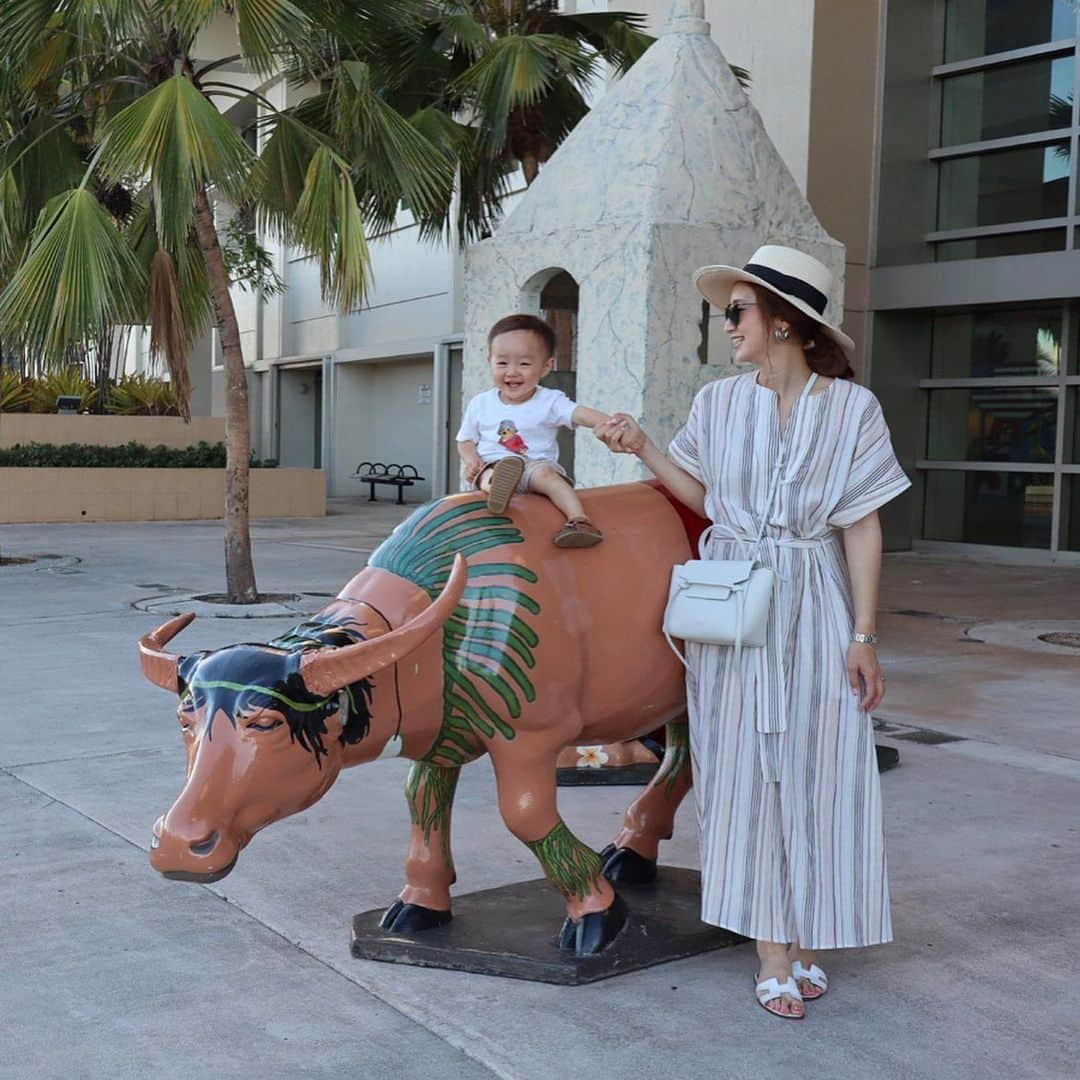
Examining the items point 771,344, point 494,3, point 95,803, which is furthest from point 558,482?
point 494,3

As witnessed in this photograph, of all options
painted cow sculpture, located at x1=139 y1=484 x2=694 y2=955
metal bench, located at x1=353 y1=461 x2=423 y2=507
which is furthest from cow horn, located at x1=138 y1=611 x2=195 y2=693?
metal bench, located at x1=353 y1=461 x2=423 y2=507

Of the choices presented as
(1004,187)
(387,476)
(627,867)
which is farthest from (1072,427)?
(387,476)

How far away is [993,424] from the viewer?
1516cm

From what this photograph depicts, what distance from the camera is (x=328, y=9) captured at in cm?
957

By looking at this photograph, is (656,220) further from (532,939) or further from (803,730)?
Answer: (532,939)

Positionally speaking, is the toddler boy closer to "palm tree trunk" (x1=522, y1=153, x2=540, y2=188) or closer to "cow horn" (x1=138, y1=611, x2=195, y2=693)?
"cow horn" (x1=138, y1=611, x2=195, y2=693)

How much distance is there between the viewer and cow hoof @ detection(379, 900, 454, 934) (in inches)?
139

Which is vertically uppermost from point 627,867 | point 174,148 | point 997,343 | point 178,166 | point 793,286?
point 174,148

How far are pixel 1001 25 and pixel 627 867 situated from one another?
44.2 feet

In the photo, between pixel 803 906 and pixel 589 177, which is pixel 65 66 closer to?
pixel 589 177

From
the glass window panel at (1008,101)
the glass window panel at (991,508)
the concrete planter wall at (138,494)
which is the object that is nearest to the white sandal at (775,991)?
the glass window panel at (991,508)

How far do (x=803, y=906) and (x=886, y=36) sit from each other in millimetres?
13577

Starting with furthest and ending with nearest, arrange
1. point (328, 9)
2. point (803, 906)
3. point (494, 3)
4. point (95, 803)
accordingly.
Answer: point (494, 3) < point (328, 9) < point (95, 803) < point (803, 906)

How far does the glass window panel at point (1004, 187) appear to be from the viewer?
1435 cm
